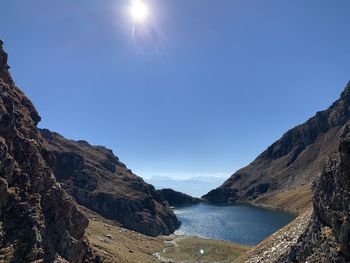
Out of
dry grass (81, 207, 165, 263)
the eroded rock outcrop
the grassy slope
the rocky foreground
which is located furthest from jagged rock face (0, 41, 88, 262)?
the eroded rock outcrop

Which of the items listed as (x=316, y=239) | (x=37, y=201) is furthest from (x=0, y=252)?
(x=316, y=239)

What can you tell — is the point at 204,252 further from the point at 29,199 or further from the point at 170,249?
the point at 29,199

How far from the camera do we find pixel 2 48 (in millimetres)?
A: 78625

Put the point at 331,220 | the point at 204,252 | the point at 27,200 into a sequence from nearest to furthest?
the point at 331,220
the point at 27,200
the point at 204,252

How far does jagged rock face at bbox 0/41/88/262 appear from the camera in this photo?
5391 cm

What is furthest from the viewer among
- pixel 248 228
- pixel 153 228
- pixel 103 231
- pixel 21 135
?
pixel 248 228

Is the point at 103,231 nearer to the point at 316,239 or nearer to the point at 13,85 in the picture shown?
the point at 13,85

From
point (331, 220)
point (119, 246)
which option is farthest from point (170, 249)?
point (331, 220)

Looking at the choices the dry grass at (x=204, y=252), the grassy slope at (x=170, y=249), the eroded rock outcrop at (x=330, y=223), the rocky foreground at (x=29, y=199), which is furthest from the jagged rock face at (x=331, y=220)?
the dry grass at (x=204, y=252)

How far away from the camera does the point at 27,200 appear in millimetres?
60469

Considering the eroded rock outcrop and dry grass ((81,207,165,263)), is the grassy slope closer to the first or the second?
dry grass ((81,207,165,263))

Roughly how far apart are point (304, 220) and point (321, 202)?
15843 mm

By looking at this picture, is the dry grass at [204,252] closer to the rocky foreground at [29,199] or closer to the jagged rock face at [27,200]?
the rocky foreground at [29,199]

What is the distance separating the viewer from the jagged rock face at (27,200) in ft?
177
